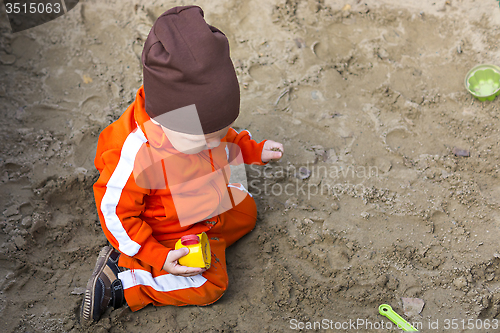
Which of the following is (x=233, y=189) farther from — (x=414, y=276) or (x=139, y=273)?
(x=414, y=276)

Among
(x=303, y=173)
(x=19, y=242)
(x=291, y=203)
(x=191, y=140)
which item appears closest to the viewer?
(x=191, y=140)

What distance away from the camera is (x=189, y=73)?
3.89 ft

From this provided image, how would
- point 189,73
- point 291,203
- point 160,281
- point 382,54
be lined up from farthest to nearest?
point 382,54
point 291,203
point 160,281
point 189,73

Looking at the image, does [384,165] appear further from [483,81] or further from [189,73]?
[189,73]

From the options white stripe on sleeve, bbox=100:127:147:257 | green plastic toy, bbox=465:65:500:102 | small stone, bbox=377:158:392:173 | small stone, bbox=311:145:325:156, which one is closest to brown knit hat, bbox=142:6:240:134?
white stripe on sleeve, bbox=100:127:147:257

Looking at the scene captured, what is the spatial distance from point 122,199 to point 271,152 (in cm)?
74

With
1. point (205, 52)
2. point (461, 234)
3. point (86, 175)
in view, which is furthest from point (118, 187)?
point (461, 234)

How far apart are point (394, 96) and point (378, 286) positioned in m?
1.23

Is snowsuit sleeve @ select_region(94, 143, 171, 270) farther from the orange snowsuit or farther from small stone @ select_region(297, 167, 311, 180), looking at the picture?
small stone @ select_region(297, 167, 311, 180)

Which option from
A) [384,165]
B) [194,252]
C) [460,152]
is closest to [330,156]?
[384,165]

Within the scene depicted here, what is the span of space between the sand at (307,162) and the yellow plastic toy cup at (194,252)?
29cm

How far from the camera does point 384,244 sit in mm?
1863

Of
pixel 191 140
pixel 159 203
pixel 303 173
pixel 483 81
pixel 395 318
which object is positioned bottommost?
pixel 395 318

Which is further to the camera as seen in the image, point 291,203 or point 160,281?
point 291,203
